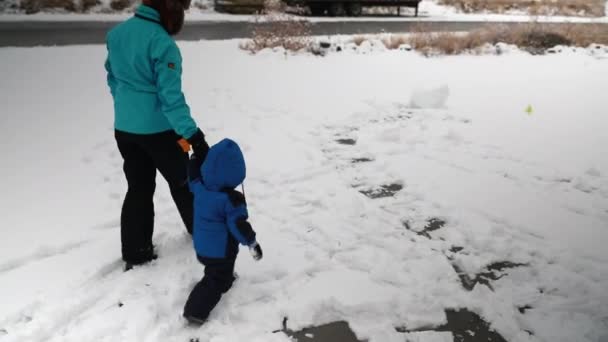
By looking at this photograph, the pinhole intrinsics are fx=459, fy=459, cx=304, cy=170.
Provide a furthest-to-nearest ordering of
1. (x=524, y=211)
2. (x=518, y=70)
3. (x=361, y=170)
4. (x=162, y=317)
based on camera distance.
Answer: (x=518, y=70)
(x=361, y=170)
(x=524, y=211)
(x=162, y=317)

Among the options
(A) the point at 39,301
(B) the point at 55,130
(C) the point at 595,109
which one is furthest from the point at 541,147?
(B) the point at 55,130

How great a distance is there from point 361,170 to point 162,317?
276 cm

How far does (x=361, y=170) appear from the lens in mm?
4879

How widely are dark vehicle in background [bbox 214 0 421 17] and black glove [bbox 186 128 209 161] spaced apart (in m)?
16.3

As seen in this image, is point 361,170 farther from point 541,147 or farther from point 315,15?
point 315,15

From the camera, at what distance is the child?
2.47 metres

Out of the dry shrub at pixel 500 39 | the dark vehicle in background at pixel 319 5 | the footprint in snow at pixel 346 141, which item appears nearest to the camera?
the footprint in snow at pixel 346 141

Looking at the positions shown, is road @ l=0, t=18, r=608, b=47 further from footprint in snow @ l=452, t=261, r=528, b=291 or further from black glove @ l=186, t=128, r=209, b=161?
footprint in snow @ l=452, t=261, r=528, b=291

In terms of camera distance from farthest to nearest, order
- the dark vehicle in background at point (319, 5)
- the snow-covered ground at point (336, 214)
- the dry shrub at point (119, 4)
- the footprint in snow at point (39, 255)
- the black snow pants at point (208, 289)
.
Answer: the dark vehicle in background at point (319, 5), the dry shrub at point (119, 4), the footprint in snow at point (39, 255), the snow-covered ground at point (336, 214), the black snow pants at point (208, 289)

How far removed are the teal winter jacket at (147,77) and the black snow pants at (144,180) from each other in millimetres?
83

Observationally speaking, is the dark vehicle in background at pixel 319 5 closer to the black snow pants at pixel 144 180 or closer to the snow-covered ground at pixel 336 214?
the snow-covered ground at pixel 336 214

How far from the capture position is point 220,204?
8.25ft

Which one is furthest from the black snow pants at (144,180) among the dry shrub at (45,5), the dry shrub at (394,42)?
the dry shrub at (45,5)

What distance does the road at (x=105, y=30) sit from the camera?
1032cm
